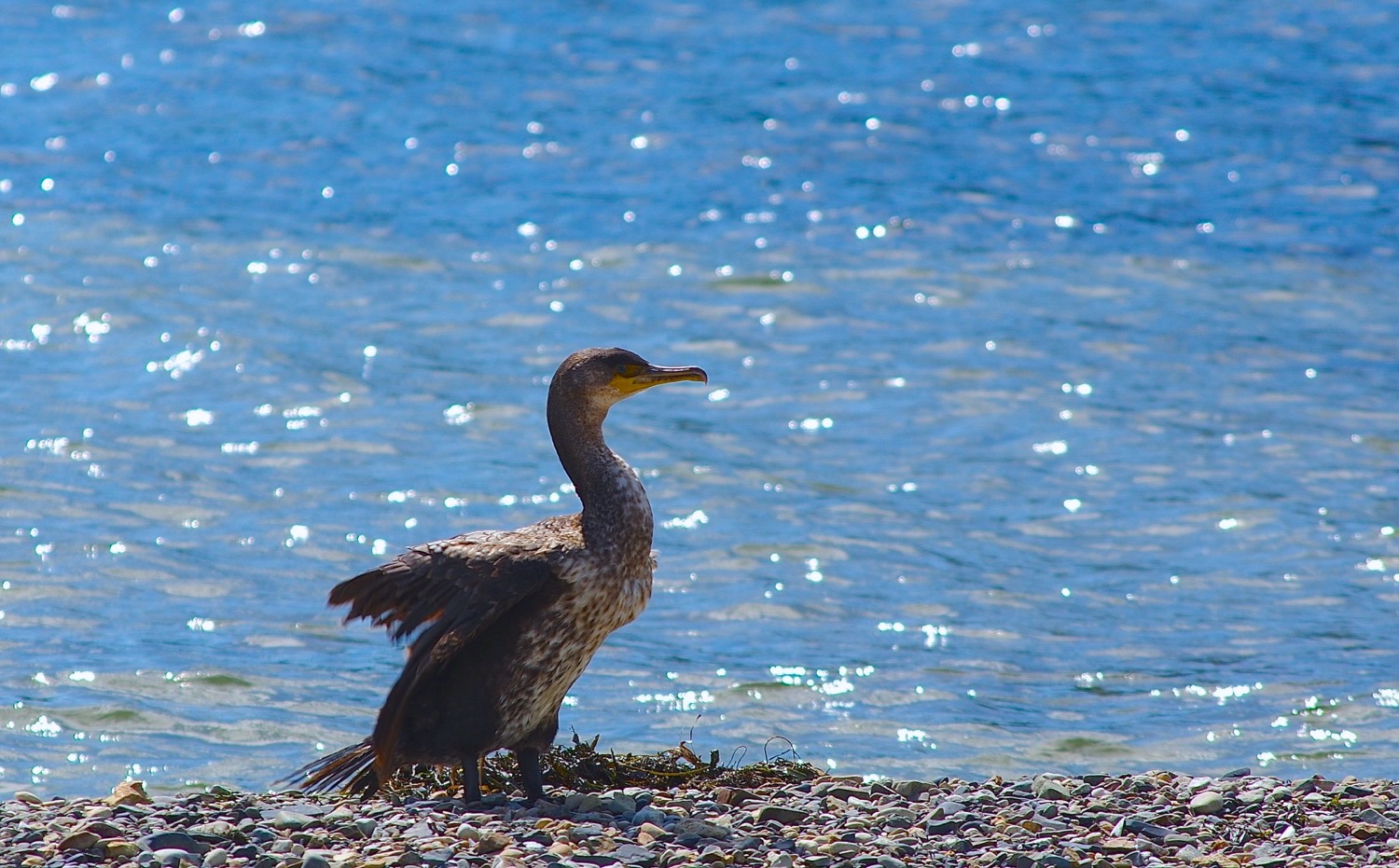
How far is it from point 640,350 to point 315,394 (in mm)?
2429

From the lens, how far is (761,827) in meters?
5.65

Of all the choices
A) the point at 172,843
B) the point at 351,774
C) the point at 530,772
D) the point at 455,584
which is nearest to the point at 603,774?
the point at 530,772

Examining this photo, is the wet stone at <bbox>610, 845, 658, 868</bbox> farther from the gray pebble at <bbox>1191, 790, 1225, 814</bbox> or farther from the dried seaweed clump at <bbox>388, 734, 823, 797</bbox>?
the gray pebble at <bbox>1191, 790, 1225, 814</bbox>

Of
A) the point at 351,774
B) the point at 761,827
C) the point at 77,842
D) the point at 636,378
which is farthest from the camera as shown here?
the point at 636,378

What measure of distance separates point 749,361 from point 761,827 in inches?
339

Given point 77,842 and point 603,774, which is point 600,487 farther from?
point 77,842

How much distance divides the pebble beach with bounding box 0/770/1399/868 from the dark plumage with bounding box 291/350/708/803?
0.23m

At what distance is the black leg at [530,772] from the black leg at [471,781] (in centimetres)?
15

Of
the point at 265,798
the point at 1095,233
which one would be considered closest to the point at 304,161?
the point at 1095,233

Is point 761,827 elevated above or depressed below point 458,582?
below

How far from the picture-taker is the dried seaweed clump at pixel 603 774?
656cm

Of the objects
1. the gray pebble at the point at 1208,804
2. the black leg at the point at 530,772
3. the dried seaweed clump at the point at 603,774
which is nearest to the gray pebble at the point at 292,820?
the black leg at the point at 530,772

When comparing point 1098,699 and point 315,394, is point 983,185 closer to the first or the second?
point 315,394

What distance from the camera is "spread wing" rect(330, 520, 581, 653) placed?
5.80 meters
